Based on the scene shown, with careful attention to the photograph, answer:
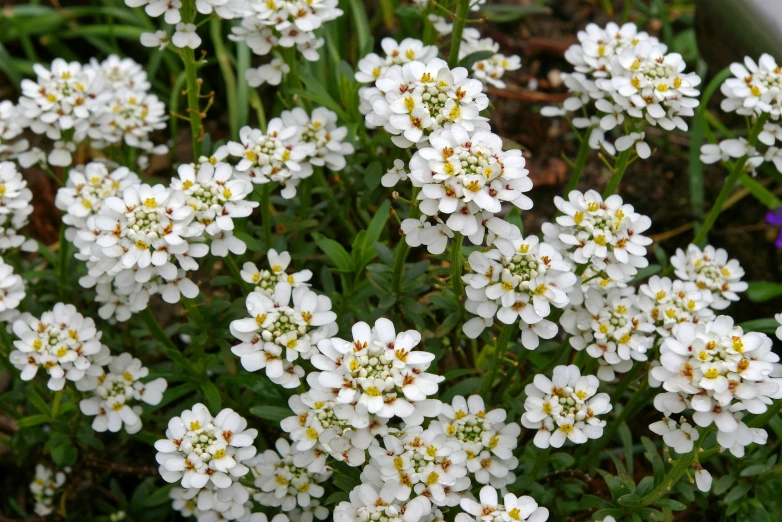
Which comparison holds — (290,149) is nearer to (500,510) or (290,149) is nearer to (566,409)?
(566,409)

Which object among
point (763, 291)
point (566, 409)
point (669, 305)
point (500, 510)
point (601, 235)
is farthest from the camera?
point (763, 291)

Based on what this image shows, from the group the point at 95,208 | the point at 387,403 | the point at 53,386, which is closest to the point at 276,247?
the point at 95,208

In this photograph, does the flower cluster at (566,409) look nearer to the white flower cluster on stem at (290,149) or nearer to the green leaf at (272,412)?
the green leaf at (272,412)

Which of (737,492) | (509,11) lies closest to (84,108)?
(509,11)

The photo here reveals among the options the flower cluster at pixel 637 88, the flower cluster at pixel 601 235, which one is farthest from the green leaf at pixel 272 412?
the flower cluster at pixel 637 88

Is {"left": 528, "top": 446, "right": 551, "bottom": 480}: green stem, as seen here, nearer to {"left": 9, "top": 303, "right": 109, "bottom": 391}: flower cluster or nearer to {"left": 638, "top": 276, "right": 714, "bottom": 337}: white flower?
{"left": 638, "top": 276, "right": 714, "bottom": 337}: white flower
